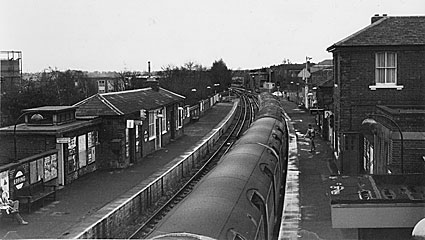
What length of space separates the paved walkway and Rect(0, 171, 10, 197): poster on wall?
20.6 feet

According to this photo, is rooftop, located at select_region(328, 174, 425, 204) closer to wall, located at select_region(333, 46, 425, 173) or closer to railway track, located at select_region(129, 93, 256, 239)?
railway track, located at select_region(129, 93, 256, 239)

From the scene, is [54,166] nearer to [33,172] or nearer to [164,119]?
[33,172]

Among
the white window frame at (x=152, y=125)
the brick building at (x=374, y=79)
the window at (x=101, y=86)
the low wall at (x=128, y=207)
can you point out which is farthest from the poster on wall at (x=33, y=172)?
the window at (x=101, y=86)

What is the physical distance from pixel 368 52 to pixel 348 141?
2.70 meters

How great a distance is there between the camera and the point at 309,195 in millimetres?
13398

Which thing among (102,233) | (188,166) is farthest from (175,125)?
(102,233)

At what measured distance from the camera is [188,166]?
64.2ft

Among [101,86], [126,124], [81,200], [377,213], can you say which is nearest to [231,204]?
[377,213]

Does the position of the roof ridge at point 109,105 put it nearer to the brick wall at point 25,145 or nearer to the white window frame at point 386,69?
the brick wall at point 25,145

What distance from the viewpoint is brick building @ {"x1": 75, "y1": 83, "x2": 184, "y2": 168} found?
61.5 ft

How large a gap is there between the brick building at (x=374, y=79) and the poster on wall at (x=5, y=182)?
28.5 feet

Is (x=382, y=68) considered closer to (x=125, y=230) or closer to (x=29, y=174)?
(x=125, y=230)

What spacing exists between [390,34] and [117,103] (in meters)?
10.3

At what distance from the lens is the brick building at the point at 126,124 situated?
18.7 meters
